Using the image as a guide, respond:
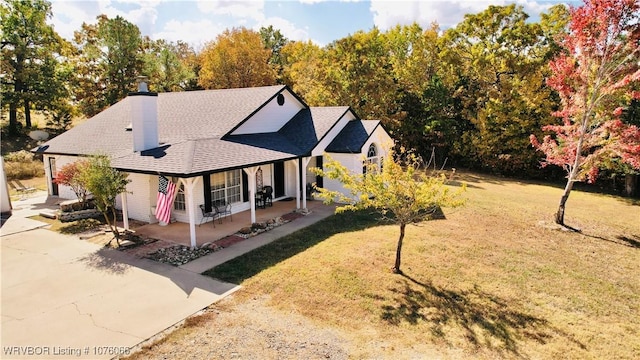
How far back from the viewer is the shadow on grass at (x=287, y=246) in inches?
432

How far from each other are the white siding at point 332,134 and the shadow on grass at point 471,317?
986 centimetres

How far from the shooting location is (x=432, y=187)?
10.2 meters

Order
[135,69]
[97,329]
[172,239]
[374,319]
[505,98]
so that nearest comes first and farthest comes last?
[97,329] → [374,319] → [172,239] → [505,98] → [135,69]

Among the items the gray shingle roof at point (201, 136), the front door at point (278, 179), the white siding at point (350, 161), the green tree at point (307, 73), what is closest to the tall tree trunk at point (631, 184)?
the white siding at point (350, 161)

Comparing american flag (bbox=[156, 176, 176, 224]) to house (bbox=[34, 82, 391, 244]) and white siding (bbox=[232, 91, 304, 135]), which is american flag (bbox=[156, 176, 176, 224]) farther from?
white siding (bbox=[232, 91, 304, 135])

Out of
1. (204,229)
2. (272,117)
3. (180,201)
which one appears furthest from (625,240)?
(180,201)

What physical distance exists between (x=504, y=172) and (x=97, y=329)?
30.7 metres

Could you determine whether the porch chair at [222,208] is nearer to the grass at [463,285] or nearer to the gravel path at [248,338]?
the grass at [463,285]

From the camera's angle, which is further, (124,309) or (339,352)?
(124,309)

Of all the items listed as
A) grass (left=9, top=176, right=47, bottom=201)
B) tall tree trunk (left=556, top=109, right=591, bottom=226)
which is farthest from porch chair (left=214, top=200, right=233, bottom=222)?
tall tree trunk (left=556, top=109, right=591, bottom=226)

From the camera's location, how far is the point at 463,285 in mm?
10492

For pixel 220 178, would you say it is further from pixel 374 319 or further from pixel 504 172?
pixel 504 172

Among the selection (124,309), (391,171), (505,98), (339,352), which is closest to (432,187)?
(391,171)

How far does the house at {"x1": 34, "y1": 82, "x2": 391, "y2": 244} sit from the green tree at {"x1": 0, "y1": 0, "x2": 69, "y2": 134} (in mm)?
Result: 16655
